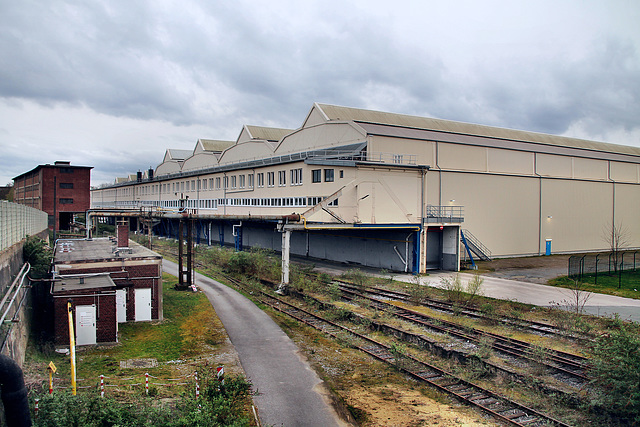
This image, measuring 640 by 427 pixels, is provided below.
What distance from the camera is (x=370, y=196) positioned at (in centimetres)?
3184

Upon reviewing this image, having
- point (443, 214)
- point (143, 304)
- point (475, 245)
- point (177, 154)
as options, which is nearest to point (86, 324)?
point (143, 304)

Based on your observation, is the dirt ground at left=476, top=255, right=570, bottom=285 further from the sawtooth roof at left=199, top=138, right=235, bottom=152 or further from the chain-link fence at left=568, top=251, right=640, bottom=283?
the sawtooth roof at left=199, top=138, right=235, bottom=152

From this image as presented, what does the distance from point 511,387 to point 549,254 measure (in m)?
36.8

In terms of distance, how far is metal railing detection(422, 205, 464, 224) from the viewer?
3444 centimetres

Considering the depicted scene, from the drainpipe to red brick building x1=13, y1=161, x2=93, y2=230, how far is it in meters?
53.1

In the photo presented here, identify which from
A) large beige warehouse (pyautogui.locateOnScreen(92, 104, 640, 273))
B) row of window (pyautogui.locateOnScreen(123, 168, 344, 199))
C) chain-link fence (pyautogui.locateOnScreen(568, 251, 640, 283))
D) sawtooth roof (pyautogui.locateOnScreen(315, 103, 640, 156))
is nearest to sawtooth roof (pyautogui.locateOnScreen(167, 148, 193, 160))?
row of window (pyautogui.locateOnScreen(123, 168, 344, 199))

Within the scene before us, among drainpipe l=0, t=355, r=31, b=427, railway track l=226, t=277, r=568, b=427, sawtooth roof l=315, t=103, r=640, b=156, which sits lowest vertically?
railway track l=226, t=277, r=568, b=427

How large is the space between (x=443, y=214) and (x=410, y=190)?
5.47m

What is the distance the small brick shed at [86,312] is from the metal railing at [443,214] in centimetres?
2322

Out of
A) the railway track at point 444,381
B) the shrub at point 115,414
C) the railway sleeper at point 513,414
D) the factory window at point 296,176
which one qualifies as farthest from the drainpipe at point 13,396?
the factory window at point 296,176

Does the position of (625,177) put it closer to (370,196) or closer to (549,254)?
(549,254)

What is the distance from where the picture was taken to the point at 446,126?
48.7 metres

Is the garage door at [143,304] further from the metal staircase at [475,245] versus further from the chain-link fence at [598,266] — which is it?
the metal staircase at [475,245]

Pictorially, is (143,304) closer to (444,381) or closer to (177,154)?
(444,381)
